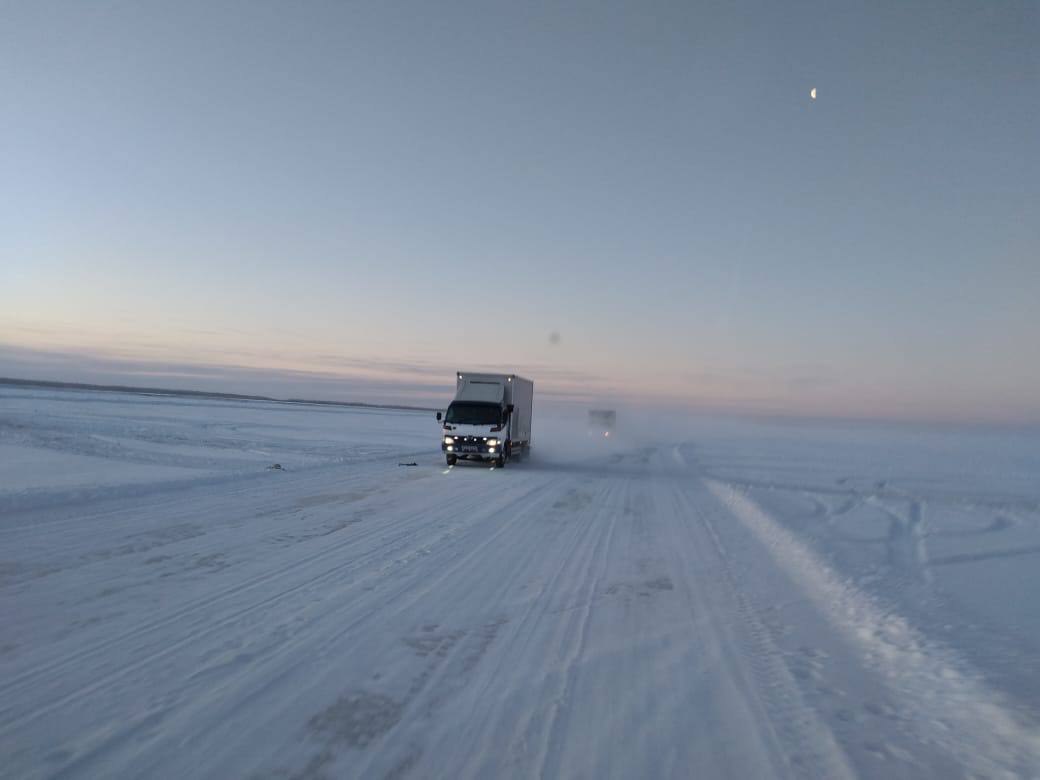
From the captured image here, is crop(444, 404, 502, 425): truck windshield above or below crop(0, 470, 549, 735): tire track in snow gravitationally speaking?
above

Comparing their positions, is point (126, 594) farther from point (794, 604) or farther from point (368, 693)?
point (794, 604)

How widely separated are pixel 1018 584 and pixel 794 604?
350 cm

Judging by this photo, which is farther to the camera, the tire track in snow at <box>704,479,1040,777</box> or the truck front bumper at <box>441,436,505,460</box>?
the truck front bumper at <box>441,436,505,460</box>

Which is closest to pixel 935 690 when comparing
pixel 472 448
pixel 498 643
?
pixel 498 643

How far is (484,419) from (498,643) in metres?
18.5

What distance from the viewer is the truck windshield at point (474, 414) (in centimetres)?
2412

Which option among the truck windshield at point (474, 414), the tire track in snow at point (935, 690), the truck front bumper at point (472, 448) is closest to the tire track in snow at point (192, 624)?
the tire track in snow at point (935, 690)

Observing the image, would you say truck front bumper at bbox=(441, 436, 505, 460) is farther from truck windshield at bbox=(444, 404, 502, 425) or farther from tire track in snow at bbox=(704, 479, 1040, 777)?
tire track in snow at bbox=(704, 479, 1040, 777)

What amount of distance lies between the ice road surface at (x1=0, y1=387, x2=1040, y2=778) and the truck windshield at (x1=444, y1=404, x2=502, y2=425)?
10.8 metres

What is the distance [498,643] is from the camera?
5.68 m

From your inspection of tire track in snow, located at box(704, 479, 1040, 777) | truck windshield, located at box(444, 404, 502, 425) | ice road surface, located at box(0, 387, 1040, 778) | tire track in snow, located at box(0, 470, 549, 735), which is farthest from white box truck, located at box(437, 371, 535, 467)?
tire track in snow, located at box(704, 479, 1040, 777)

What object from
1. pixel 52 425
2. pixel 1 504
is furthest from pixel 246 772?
pixel 52 425

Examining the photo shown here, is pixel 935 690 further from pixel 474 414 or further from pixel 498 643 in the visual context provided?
pixel 474 414

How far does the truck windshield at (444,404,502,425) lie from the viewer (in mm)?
24125
